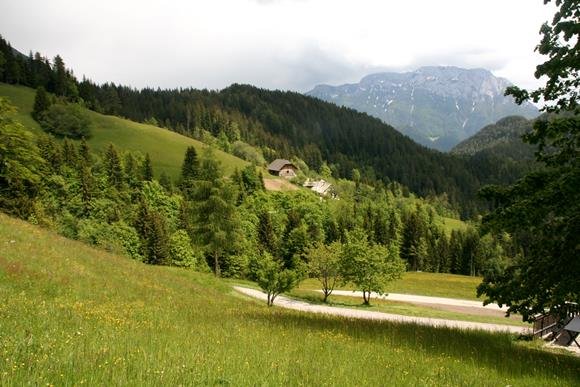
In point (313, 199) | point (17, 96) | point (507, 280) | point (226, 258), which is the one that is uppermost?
point (17, 96)

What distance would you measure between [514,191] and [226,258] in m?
79.5

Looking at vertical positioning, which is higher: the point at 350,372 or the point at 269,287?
the point at 350,372

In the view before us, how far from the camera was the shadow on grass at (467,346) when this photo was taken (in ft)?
31.4

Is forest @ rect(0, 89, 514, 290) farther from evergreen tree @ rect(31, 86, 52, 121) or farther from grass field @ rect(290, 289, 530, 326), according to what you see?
grass field @ rect(290, 289, 530, 326)

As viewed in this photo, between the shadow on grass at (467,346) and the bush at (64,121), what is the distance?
128796 mm

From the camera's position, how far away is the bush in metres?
124

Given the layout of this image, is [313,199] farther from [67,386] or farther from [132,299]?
[67,386]

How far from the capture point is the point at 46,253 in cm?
1916

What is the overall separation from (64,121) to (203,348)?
→ 5317 inches

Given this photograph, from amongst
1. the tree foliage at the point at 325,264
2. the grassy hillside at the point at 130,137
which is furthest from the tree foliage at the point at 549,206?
the grassy hillside at the point at 130,137

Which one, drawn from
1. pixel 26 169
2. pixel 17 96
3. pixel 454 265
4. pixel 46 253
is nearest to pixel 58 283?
pixel 46 253

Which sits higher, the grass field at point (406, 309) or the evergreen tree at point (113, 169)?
the evergreen tree at point (113, 169)

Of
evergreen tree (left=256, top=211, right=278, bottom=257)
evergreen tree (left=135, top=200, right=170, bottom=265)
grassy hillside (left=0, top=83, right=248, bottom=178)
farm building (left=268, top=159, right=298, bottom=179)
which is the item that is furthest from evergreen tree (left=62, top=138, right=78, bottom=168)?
farm building (left=268, top=159, right=298, bottom=179)

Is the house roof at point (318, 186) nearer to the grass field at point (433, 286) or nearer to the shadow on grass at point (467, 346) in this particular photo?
the grass field at point (433, 286)
